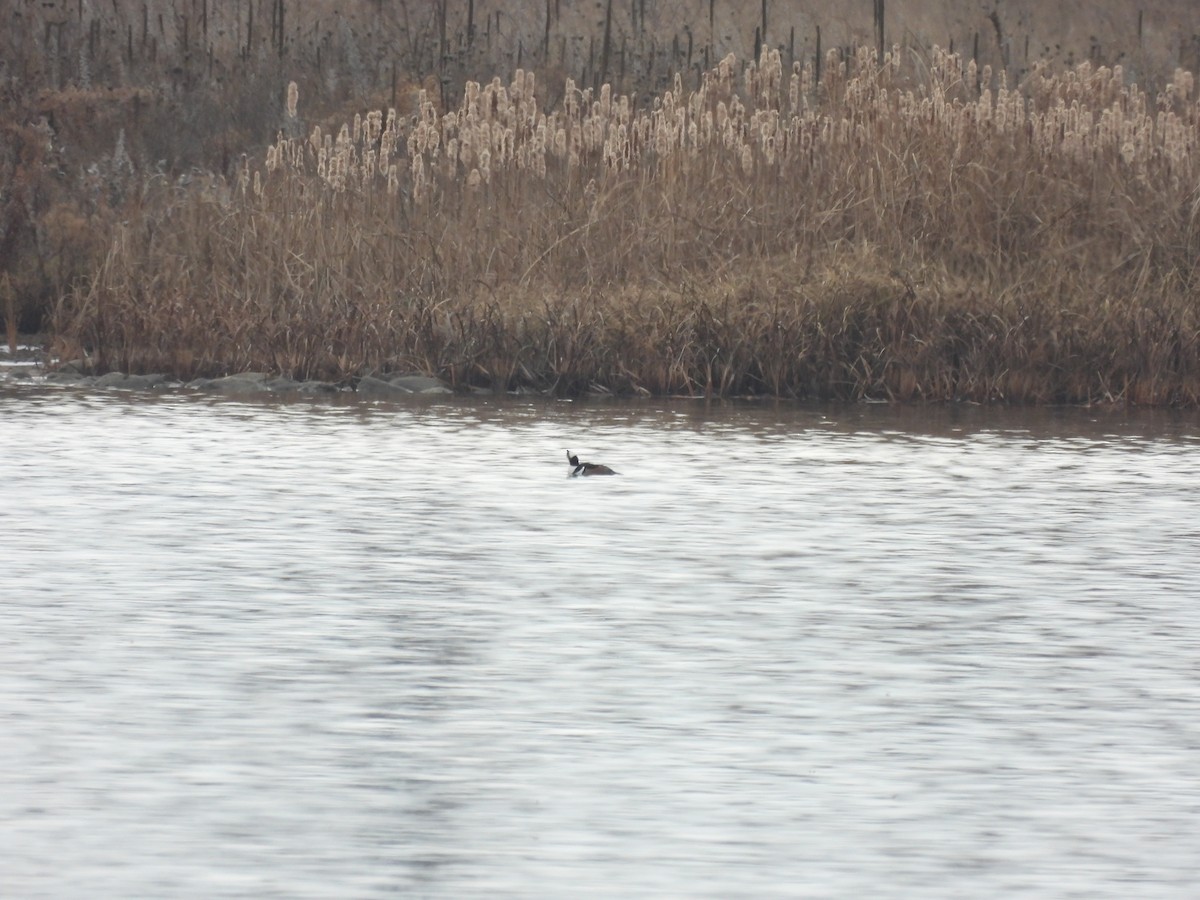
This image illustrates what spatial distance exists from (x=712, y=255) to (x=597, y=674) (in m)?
11.1

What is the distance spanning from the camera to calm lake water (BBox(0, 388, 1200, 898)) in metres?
5.58

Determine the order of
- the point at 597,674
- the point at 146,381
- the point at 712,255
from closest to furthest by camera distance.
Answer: the point at 597,674
the point at 146,381
the point at 712,255

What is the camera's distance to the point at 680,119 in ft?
63.9

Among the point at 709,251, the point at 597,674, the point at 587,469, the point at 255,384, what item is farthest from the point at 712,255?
the point at 597,674

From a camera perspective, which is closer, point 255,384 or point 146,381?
point 255,384

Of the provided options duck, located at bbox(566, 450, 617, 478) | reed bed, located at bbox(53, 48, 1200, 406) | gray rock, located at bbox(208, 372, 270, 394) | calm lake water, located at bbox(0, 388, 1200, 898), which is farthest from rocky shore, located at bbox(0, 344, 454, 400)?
duck, located at bbox(566, 450, 617, 478)

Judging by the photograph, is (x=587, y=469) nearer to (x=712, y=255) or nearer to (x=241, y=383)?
(x=241, y=383)

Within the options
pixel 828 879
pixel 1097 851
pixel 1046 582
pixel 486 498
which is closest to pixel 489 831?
pixel 828 879

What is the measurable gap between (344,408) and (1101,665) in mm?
9127

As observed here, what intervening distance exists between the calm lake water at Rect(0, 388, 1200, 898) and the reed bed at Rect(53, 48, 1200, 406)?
3565 mm

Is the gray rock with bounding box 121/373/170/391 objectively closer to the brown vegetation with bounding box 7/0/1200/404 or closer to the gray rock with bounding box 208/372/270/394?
the brown vegetation with bounding box 7/0/1200/404

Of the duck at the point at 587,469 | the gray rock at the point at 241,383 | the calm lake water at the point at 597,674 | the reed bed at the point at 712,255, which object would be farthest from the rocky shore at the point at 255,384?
the duck at the point at 587,469

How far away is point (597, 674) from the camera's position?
7.56 meters

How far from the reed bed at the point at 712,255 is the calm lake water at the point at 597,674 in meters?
3.56
